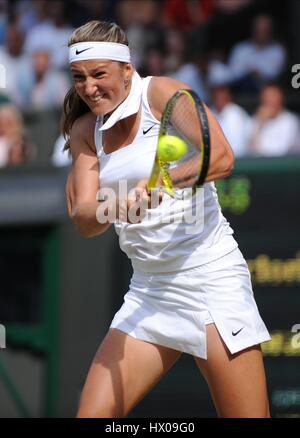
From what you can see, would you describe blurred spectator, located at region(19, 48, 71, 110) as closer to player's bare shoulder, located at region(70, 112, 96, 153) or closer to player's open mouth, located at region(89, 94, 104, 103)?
player's bare shoulder, located at region(70, 112, 96, 153)

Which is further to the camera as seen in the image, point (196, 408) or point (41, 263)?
point (41, 263)

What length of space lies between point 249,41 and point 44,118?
2.37 m

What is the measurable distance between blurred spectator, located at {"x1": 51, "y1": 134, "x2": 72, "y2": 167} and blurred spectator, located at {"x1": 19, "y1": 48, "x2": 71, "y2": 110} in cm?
105

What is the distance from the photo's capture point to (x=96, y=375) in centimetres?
407

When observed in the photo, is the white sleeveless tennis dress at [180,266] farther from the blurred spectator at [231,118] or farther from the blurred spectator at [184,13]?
the blurred spectator at [184,13]

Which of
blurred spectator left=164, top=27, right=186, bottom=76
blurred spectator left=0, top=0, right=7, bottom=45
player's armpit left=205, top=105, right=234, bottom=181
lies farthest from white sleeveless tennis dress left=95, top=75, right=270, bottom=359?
blurred spectator left=0, top=0, right=7, bottom=45

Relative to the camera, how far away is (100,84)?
396 centimetres

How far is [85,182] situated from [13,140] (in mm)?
4479

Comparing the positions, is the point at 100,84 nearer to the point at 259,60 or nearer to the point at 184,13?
the point at 259,60

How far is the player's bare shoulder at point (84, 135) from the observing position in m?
4.14

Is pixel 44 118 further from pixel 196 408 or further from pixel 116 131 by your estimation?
pixel 116 131

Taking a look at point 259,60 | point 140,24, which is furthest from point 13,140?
point 259,60
